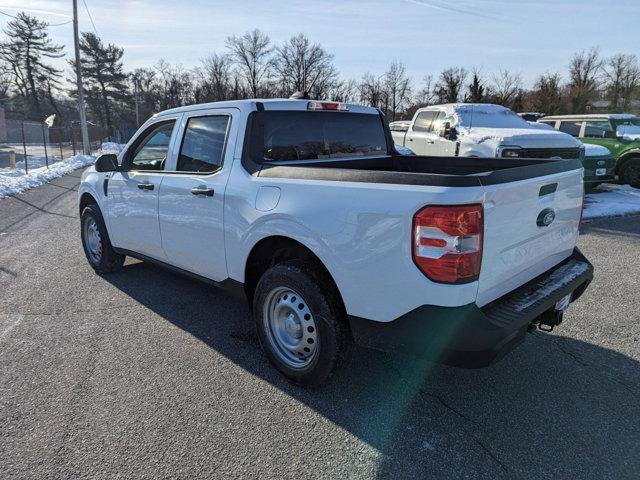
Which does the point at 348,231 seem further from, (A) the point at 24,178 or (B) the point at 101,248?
(A) the point at 24,178

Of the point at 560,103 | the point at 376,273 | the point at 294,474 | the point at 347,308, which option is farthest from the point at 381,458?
the point at 560,103

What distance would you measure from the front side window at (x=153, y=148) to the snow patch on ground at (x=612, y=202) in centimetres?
766

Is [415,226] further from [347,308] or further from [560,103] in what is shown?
[560,103]

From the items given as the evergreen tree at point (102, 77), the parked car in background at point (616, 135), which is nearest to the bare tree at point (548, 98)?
the parked car in background at point (616, 135)

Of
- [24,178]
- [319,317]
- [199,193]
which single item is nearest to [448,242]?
[319,317]

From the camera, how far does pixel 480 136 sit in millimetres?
9453

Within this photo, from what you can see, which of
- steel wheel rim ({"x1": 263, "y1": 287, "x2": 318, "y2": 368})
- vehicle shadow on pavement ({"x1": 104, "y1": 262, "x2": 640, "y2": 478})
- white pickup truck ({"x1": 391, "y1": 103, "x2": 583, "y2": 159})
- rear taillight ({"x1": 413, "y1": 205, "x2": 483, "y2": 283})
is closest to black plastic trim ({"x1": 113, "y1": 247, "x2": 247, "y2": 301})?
→ steel wheel rim ({"x1": 263, "y1": 287, "x2": 318, "y2": 368})

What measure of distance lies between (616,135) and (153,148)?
12.6 m

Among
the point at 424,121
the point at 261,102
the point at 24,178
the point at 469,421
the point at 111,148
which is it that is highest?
the point at 424,121

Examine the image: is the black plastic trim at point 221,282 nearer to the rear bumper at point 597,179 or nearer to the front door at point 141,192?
the front door at point 141,192

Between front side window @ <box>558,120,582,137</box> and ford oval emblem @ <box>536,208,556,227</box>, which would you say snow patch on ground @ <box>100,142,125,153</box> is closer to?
front side window @ <box>558,120,582,137</box>

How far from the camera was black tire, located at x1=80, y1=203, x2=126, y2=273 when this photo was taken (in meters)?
5.35

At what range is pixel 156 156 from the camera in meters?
4.64

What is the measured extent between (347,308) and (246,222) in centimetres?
101
